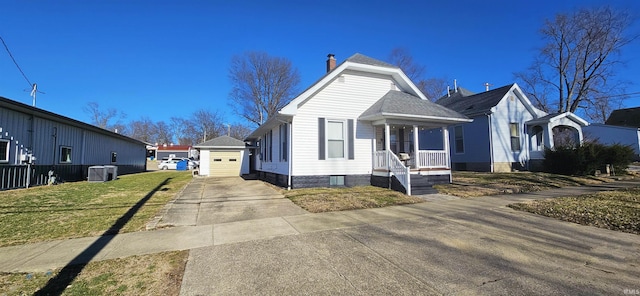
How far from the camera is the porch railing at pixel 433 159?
12102mm

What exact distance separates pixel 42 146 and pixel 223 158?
11302 millimetres

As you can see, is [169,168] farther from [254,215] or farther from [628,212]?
[628,212]

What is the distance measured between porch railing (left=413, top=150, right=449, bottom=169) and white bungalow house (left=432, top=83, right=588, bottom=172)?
738 centimetres

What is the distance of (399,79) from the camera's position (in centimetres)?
1378

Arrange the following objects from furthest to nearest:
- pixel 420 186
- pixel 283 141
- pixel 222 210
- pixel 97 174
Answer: pixel 97 174
pixel 283 141
pixel 420 186
pixel 222 210

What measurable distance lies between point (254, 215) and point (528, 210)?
714 centimetres

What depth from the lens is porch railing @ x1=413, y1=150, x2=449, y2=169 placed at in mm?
12102

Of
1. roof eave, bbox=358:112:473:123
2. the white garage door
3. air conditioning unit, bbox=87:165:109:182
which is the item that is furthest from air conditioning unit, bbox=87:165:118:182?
roof eave, bbox=358:112:473:123

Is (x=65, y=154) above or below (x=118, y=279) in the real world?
above

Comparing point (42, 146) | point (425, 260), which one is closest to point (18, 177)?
point (42, 146)

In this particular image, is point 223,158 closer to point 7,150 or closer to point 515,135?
point 7,150

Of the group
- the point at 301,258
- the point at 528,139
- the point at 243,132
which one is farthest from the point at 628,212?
the point at 243,132

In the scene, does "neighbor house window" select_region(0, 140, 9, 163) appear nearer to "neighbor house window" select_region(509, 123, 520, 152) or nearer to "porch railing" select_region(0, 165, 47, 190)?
"porch railing" select_region(0, 165, 47, 190)

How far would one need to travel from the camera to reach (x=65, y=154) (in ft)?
51.5
